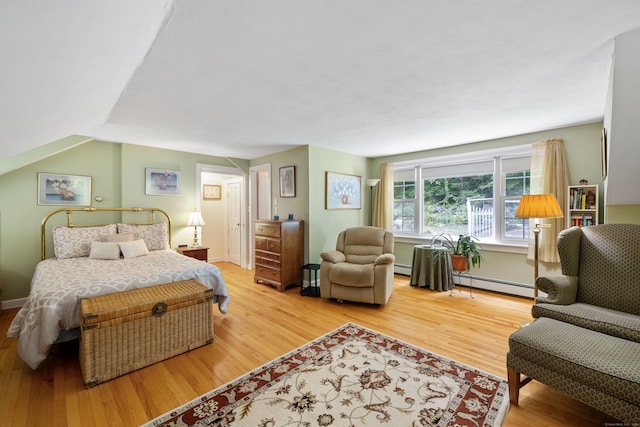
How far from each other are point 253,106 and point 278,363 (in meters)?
2.37

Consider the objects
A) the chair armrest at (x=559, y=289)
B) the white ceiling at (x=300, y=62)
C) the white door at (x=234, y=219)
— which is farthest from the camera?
the white door at (x=234, y=219)

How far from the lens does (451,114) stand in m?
2.96

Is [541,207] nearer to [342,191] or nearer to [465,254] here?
[465,254]

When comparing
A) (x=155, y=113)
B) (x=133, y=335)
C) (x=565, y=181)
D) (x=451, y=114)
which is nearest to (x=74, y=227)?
(x=155, y=113)

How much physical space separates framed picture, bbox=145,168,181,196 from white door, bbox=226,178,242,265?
140 cm

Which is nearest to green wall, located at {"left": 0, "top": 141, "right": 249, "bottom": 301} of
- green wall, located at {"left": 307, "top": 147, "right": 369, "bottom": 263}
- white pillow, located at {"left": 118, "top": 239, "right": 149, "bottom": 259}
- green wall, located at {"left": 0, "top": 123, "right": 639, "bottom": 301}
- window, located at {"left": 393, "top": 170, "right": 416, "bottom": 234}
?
green wall, located at {"left": 0, "top": 123, "right": 639, "bottom": 301}

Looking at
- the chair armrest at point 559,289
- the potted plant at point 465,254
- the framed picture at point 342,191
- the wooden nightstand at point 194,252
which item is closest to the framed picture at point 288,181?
the framed picture at point 342,191

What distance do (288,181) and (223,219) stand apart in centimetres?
270

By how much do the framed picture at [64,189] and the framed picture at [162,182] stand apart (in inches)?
29.8

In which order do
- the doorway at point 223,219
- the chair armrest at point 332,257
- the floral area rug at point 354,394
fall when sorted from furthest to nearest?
the doorway at point 223,219 < the chair armrest at point 332,257 < the floral area rug at point 354,394

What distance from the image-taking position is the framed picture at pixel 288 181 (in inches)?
181

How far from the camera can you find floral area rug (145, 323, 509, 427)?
1639 mm

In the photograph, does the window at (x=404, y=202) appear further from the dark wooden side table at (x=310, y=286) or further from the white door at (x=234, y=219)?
the white door at (x=234, y=219)

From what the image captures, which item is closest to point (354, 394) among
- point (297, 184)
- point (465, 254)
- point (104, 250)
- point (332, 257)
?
point (332, 257)
